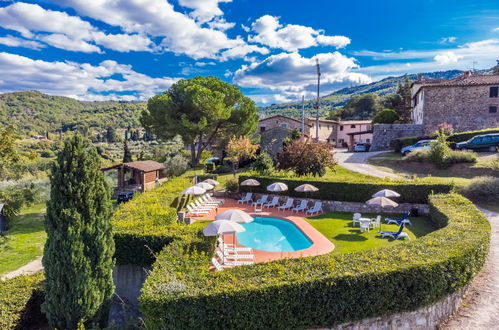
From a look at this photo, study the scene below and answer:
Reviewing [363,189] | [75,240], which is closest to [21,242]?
[75,240]

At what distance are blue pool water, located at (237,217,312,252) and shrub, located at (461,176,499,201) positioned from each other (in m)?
11.4

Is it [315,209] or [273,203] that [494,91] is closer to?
[315,209]

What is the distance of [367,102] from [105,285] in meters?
78.5

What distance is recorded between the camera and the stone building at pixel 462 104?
34656 millimetres

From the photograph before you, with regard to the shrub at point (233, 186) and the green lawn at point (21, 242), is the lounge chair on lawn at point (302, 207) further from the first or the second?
the green lawn at point (21, 242)

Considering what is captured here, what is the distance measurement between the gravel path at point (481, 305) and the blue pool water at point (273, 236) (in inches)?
247

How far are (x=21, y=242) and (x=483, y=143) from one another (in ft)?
121

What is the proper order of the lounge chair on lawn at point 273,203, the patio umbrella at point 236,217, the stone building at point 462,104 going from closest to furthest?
the patio umbrella at point 236,217, the lounge chair on lawn at point 273,203, the stone building at point 462,104

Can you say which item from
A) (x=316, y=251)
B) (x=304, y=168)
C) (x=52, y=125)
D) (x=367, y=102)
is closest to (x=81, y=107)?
(x=52, y=125)

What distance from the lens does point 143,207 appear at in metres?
13.3

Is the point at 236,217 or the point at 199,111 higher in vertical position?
the point at 199,111

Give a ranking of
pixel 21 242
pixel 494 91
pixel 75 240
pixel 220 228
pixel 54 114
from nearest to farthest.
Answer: pixel 75 240, pixel 220 228, pixel 21 242, pixel 494 91, pixel 54 114

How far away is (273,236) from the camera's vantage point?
1605cm

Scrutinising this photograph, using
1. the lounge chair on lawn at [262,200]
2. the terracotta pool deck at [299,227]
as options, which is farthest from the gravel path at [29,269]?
the lounge chair on lawn at [262,200]
